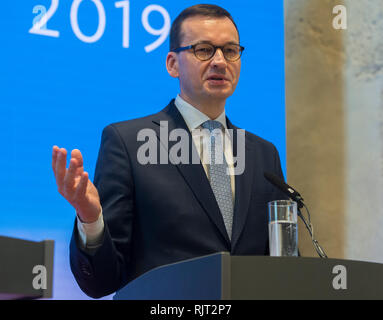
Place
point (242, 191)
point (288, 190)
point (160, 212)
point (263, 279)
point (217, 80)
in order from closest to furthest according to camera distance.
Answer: point (263, 279), point (288, 190), point (160, 212), point (242, 191), point (217, 80)

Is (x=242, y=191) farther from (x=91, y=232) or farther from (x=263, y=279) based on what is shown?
(x=263, y=279)

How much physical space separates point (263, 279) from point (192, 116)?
4.00 feet

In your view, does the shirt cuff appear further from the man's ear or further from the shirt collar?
the man's ear

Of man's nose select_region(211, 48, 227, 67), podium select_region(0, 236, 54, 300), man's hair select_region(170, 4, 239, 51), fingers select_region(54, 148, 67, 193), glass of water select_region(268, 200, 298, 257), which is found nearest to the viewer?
podium select_region(0, 236, 54, 300)

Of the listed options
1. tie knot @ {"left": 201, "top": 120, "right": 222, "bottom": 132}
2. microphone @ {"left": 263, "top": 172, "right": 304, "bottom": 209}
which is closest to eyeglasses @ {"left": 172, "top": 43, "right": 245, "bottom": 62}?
tie knot @ {"left": 201, "top": 120, "right": 222, "bottom": 132}

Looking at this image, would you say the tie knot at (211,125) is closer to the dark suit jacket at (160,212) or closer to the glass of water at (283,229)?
the dark suit jacket at (160,212)

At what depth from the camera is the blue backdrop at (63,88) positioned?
2.68m

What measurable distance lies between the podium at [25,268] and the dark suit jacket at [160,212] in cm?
43

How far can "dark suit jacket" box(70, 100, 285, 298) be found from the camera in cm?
213

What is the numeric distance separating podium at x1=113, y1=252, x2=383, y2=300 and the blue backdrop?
4.43 ft

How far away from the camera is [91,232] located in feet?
6.02

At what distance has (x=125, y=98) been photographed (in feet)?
9.80

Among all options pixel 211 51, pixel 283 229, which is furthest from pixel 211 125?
pixel 283 229
